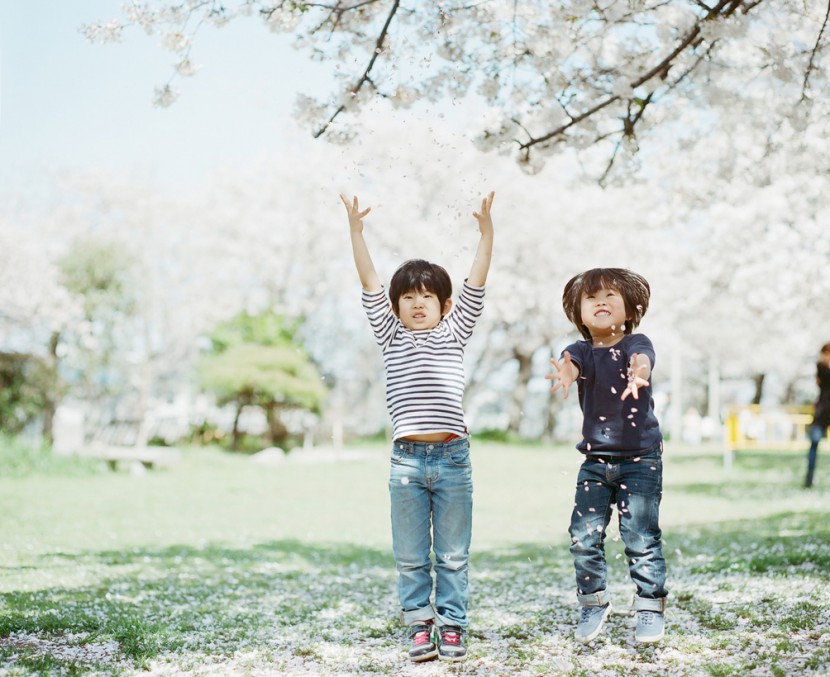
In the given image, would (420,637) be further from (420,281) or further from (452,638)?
(420,281)

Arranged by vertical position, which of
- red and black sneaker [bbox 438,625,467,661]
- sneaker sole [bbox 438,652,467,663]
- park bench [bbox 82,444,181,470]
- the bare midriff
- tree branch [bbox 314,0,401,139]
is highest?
tree branch [bbox 314,0,401,139]

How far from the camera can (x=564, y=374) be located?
347 cm

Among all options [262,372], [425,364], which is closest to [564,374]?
[425,364]

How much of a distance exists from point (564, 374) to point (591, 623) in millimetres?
1073

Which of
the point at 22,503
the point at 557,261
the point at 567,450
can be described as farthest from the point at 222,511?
the point at 557,261

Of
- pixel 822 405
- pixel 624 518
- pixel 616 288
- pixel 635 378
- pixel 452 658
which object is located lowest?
pixel 452 658

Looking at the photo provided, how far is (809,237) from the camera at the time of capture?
13.9 m

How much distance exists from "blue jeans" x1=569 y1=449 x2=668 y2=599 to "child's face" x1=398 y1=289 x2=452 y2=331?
→ 879 mm

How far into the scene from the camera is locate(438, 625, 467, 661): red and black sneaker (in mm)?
3451

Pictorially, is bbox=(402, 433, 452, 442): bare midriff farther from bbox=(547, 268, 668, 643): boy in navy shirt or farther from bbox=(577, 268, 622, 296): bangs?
bbox=(577, 268, 622, 296): bangs

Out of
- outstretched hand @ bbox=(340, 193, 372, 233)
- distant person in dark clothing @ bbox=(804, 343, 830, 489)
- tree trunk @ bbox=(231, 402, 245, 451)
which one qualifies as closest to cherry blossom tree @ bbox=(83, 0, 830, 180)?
outstretched hand @ bbox=(340, 193, 372, 233)

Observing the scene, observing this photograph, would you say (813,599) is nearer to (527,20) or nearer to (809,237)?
(527,20)

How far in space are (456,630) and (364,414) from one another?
105ft

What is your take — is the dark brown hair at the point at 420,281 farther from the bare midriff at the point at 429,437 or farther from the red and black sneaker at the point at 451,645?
the red and black sneaker at the point at 451,645
